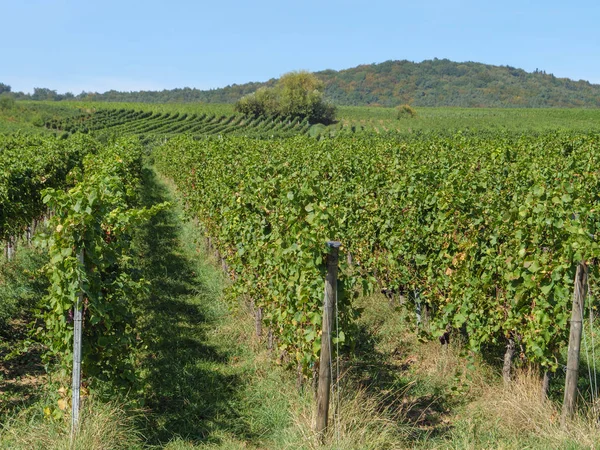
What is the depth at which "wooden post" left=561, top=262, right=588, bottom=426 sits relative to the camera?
4480 mm

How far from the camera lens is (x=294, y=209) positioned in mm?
A: 5152

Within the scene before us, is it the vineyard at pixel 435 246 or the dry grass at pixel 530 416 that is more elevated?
the vineyard at pixel 435 246

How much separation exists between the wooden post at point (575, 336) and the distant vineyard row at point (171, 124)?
57.7 meters

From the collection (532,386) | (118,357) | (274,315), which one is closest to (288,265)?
(274,315)

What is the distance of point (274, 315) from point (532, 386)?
251 centimetres

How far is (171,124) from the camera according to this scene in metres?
72.1

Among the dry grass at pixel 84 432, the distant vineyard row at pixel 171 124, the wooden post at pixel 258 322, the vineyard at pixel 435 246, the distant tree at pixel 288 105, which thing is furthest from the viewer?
the distant tree at pixel 288 105

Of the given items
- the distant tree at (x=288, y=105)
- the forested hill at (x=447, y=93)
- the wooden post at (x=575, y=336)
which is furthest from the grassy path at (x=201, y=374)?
the forested hill at (x=447, y=93)

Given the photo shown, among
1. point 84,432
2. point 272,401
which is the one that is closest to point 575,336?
point 272,401

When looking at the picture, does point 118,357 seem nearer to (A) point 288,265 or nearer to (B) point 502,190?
(A) point 288,265

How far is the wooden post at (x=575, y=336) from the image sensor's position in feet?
14.7

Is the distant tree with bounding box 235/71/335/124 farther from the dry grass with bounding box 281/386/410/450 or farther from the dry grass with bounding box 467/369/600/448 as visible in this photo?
the dry grass with bounding box 281/386/410/450

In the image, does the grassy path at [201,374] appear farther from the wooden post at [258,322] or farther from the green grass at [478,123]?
the green grass at [478,123]

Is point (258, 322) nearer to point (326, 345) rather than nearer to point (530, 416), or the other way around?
point (326, 345)
